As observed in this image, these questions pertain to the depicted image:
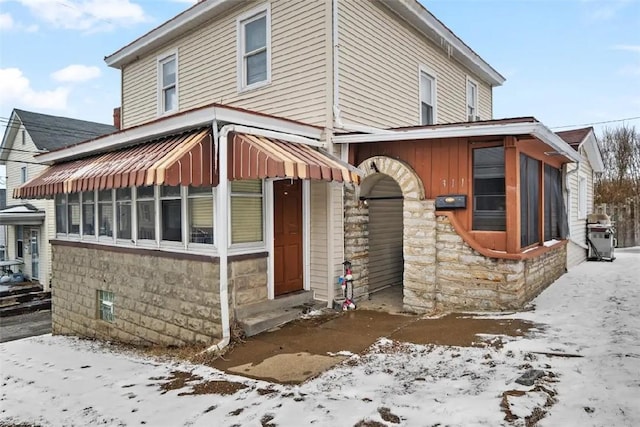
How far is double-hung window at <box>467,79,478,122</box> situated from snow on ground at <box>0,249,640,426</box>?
28.6 ft

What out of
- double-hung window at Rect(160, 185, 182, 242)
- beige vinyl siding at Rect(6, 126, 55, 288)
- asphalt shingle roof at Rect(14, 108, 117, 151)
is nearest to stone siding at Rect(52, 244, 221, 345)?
double-hung window at Rect(160, 185, 182, 242)

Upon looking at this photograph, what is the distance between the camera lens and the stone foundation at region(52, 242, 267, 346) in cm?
653

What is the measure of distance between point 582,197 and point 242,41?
41.4ft

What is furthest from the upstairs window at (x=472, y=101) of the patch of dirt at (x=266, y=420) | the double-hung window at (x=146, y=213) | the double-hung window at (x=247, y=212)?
the patch of dirt at (x=266, y=420)

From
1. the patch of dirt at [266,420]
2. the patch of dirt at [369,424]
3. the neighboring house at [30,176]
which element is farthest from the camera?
the neighboring house at [30,176]

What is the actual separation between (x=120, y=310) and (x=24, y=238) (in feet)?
52.3

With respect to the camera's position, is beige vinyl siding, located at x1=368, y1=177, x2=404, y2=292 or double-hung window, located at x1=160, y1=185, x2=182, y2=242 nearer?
double-hung window, located at x1=160, y1=185, x2=182, y2=242

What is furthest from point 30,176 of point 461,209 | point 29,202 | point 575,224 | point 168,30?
point 575,224

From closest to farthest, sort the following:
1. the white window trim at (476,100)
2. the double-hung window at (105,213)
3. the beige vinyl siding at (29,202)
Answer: the double-hung window at (105,213), the white window trim at (476,100), the beige vinyl siding at (29,202)

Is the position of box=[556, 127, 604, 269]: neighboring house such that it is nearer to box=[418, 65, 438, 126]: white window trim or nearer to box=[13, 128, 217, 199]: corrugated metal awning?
box=[418, 65, 438, 126]: white window trim

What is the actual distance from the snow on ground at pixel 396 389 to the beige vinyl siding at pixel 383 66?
496 centimetres

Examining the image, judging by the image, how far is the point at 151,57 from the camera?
477 inches

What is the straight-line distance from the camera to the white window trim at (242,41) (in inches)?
343

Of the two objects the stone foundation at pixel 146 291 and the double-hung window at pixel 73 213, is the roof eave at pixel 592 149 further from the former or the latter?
the double-hung window at pixel 73 213
